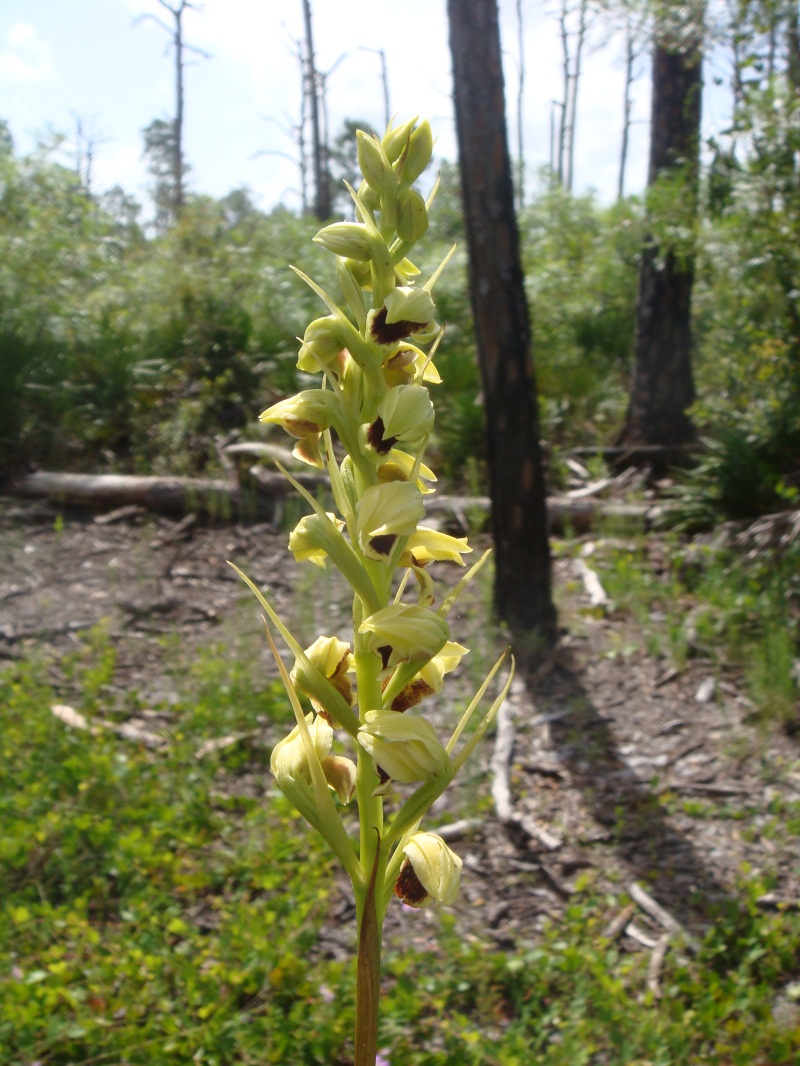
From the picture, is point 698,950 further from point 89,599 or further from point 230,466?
point 230,466

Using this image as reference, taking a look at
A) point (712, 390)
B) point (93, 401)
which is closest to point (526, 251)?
point (712, 390)

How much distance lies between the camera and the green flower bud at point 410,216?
1300 mm

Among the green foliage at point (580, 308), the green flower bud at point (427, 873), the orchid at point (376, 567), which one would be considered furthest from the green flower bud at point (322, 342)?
the green foliage at point (580, 308)

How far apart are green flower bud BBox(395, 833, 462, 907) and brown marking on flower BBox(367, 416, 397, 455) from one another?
1.78 ft

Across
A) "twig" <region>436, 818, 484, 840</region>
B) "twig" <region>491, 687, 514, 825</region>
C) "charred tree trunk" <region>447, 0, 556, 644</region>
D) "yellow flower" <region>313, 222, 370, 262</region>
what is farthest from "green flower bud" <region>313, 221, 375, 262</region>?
"charred tree trunk" <region>447, 0, 556, 644</region>

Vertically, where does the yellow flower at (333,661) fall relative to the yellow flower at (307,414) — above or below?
below

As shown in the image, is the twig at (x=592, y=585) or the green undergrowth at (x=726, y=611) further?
the twig at (x=592, y=585)

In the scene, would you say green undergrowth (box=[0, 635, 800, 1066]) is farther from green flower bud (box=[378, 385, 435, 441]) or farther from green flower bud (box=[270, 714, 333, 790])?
green flower bud (box=[378, 385, 435, 441])

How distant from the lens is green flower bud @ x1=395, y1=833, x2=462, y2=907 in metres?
1.13

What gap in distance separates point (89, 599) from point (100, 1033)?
407cm

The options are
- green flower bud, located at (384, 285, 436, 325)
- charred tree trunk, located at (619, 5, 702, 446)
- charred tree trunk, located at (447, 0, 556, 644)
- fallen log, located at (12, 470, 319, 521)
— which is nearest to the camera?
green flower bud, located at (384, 285, 436, 325)

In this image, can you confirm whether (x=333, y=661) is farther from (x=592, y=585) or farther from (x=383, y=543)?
(x=592, y=585)

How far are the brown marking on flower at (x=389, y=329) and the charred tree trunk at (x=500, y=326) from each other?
14.2ft

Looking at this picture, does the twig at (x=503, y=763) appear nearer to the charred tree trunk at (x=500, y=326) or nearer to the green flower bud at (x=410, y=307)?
the charred tree trunk at (x=500, y=326)
